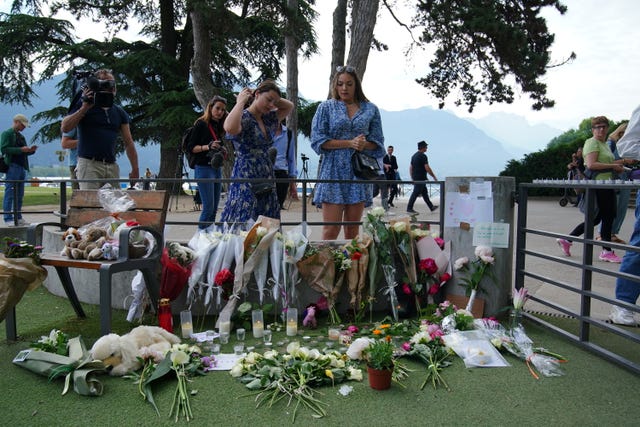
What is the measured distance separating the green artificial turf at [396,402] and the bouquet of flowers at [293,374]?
0.06 meters

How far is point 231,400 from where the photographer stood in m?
2.47

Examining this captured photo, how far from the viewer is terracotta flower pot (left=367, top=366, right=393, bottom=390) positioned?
8.34 feet

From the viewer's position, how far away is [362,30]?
32.4 feet

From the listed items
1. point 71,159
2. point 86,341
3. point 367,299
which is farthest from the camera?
point 71,159

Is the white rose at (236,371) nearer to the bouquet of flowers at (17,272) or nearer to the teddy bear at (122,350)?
the teddy bear at (122,350)

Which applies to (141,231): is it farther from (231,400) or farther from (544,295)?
(544,295)

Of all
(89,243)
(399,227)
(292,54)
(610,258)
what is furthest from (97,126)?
(292,54)

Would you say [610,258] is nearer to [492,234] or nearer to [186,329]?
[492,234]

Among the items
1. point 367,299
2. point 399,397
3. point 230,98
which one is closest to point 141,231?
point 367,299

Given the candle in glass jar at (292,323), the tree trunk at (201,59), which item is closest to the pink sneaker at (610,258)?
the candle in glass jar at (292,323)

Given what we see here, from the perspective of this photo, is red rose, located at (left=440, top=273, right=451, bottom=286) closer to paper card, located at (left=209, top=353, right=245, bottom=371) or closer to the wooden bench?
paper card, located at (left=209, top=353, right=245, bottom=371)

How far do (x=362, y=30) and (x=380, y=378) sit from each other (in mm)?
8645

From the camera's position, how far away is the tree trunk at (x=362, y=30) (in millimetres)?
9797

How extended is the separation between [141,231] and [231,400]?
1.52m
